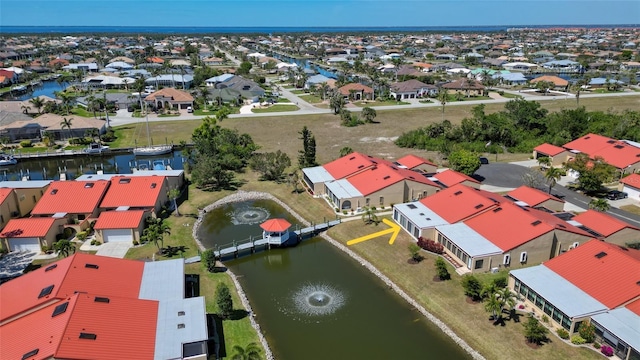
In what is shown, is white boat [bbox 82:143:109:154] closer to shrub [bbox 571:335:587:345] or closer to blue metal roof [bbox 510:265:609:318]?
blue metal roof [bbox 510:265:609:318]

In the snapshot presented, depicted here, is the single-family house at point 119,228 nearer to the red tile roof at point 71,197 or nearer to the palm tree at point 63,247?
the red tile roof at point 71,197

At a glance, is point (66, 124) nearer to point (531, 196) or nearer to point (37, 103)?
point (37, 103)

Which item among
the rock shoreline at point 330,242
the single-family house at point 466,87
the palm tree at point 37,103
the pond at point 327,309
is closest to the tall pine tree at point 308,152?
the rock shoreline at point 330,242

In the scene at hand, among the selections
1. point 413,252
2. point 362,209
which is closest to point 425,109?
point 362,209

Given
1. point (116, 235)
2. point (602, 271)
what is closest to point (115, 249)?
point (116, 235)

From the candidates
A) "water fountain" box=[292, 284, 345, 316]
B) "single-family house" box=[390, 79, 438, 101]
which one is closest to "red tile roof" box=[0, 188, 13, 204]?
"water fountain" box=[292, 284, 345, 316]

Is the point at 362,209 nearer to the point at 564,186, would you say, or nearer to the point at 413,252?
the point at 413,252
